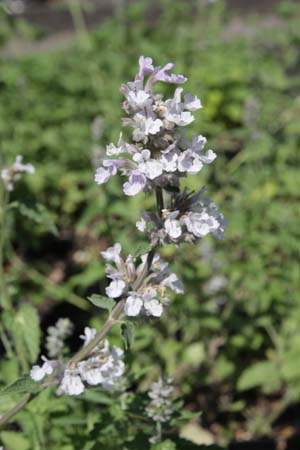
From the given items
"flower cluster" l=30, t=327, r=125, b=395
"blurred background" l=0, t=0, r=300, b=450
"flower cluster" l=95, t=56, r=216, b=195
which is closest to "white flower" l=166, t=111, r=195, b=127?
"flower cluster" l=95, t=56, r=216, b=195

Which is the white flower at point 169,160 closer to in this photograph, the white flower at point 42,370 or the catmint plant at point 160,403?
the white flower at point 42,370

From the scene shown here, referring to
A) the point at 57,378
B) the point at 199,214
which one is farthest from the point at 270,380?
the point at 199,214

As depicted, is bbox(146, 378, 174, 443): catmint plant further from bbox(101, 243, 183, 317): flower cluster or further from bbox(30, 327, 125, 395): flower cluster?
bbox(101, 243, 183, 317): flower cluster

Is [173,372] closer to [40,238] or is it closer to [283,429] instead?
[283,429]

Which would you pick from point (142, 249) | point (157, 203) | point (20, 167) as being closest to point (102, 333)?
point (142, 249)

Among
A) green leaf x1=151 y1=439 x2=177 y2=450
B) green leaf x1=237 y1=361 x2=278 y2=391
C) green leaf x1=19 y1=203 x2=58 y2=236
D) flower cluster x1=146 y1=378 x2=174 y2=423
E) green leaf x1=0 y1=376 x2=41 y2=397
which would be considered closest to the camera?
green leaf x1=0 y1=376 x2=41 y2=397
